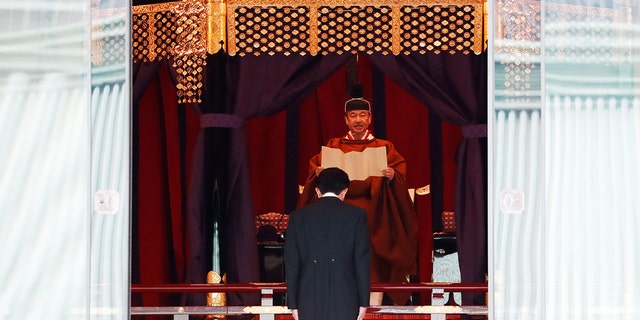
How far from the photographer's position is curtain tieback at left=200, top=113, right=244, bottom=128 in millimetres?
7136

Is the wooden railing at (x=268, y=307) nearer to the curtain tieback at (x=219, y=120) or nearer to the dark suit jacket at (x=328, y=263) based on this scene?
the dark suit jacket at (x=328, y=263)

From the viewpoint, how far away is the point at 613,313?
169 inches

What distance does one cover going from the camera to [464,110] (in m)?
7.25

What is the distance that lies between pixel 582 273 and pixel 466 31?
10.4ft

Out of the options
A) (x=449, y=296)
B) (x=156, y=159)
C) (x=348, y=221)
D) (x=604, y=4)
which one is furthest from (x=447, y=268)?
(x=604, y=4)

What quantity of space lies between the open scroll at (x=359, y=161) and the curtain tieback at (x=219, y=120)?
72 cm

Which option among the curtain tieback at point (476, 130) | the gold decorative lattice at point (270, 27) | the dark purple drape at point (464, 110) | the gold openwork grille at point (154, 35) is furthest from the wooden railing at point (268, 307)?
the gold openwork grille at point (154, 35)

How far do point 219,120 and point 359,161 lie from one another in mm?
1078

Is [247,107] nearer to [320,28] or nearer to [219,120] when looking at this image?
[219,120]

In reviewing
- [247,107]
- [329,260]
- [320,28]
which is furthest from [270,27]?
[329,260]

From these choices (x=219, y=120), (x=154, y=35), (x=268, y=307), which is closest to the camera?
(x=268, y=307)

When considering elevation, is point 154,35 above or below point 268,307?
above

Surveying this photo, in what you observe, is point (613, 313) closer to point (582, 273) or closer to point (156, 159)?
point (582, 273)

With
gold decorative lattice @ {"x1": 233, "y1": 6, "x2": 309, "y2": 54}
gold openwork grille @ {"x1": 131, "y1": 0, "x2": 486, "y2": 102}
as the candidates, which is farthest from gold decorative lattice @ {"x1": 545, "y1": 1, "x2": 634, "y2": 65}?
gold decorative lattice @ {"x1": 233, "y1": 6, "x2": 309, "y2": 54}
